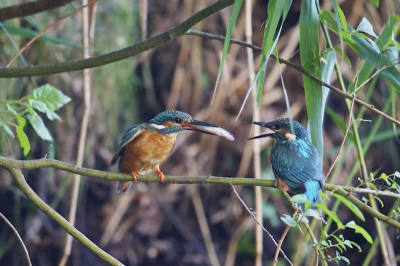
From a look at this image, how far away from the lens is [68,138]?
13.0ft

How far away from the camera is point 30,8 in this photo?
1926 millimetres

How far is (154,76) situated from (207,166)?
92 cm

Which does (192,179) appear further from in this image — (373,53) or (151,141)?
(151,141)

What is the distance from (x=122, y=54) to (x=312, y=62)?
644mm

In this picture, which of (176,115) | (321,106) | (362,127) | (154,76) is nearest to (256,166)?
(176,115)

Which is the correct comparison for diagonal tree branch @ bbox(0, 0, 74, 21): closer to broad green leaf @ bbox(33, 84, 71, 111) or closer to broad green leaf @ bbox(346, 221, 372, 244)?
broad green leaf @ bbox(33, 84, 71, 111)

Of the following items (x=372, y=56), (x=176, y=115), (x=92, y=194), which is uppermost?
(x=372, y=56)

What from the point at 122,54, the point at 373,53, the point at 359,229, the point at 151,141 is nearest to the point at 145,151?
the point at 151,141

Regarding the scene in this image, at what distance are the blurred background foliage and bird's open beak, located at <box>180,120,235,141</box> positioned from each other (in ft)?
5.18

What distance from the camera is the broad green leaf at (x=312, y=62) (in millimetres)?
1736

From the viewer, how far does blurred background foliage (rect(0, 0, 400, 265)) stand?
4008 mm

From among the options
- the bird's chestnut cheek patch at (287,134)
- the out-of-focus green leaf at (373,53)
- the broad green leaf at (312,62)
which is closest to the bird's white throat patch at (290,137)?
the bird's chestnut cheek patch at (287,134)

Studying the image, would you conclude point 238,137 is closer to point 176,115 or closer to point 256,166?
point 256,166

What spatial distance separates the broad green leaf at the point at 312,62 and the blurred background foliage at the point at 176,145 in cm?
232
